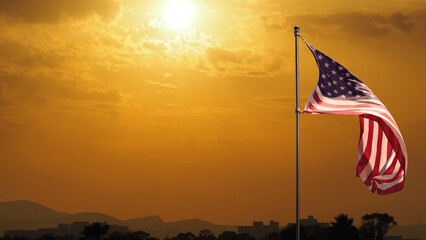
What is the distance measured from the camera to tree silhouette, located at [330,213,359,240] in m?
143

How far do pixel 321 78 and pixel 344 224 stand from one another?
11929cm

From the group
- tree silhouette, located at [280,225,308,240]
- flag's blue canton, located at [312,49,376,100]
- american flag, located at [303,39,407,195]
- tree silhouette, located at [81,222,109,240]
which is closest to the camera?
american flag, located at [303,39,407,195]

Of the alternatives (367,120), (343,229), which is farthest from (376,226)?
(367,120)

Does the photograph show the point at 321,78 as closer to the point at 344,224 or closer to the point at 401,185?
the point at 401,185

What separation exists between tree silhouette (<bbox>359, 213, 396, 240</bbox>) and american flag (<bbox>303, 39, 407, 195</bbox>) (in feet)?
504

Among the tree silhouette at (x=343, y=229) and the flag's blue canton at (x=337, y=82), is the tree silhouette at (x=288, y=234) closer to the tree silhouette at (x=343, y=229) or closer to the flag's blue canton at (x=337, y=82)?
the tree silhouette at (x=343, y=229)

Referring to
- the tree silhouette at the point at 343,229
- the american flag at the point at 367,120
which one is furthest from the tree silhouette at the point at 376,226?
the american flag at the point at 367,120

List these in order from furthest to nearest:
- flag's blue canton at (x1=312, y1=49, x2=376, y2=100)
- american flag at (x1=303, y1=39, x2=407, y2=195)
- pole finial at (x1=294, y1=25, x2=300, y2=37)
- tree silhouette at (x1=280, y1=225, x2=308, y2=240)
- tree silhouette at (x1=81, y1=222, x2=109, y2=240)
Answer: tree silhouette at (x1=81, y1=222, x2=109, y2=240) → tree silhouette at (x1=280, y1=225, x2=308, y2=240) → pole finial at (x1=294, y1=25, x2=300, y2=37) → flag's blue canton at (x1=312, y1=49, x2=376, y2=100) → american flag at (x1=303, y1=39, x2=407, y2=195)

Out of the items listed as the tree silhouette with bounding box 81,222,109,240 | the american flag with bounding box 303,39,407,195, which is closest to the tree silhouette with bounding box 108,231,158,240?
the tree silhouette with bounding box 81,222,109,240

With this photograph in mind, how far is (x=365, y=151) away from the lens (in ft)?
101

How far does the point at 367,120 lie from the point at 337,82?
8.42 feet

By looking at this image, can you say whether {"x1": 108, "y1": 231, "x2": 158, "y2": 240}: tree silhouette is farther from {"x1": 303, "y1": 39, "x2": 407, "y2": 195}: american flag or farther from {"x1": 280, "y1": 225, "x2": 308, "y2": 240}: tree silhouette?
{"x1": 303, "y1": 39, "x2": 407, "y2": 195}: american flag

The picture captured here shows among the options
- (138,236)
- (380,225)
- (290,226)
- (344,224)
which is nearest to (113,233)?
(138,236)

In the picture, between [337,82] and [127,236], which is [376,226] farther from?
[337,82]
